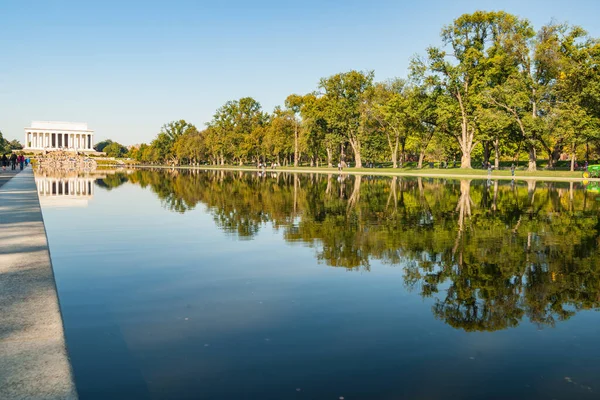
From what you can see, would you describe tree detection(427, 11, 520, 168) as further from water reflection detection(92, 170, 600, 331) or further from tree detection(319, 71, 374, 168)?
water reflection detection(92, 170, 600, 331)

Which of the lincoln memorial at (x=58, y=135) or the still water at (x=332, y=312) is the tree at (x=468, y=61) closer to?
the still water at (x=332, y=312)

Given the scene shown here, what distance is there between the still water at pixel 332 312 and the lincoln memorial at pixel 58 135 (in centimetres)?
19227

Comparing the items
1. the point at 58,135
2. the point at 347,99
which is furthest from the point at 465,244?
the point at 58,135

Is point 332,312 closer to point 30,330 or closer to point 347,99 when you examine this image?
point 30,330

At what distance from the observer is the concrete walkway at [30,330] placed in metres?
4.23

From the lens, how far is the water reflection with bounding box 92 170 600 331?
780 centimetres

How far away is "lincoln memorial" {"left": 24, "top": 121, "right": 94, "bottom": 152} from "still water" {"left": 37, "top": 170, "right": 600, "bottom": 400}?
631 feet

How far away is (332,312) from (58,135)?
208032mm

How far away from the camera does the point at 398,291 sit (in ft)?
27.7

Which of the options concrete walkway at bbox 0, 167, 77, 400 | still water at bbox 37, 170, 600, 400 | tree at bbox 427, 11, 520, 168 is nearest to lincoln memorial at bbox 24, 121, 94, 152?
tree at bbox 427, 11, 520, 168

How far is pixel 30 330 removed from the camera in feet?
18.1

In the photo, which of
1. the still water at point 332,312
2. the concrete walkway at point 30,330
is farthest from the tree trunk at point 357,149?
the concrete walkway at point 30,330

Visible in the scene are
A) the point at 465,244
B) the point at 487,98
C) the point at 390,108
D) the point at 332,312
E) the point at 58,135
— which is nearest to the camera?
the point at 332,312

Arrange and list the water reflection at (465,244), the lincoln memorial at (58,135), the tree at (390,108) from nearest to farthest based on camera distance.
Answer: the water reflection at (465,244), the tree at (390,108), the lincoln memorial at (58,135)
